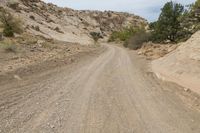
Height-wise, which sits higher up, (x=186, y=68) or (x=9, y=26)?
(x=9, y=26)

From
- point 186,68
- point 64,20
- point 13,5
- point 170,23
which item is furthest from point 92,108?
point 64,20

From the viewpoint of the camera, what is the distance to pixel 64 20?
268 feet

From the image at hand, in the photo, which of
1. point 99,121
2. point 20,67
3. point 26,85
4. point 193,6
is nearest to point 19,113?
point 99,121

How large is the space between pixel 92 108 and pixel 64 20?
73.5 metres

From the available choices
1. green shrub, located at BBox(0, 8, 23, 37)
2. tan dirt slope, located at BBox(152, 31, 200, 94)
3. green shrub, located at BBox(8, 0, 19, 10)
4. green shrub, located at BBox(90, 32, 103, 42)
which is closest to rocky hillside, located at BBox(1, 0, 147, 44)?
green shrub, located at BBox(8, 0, 19, 10)

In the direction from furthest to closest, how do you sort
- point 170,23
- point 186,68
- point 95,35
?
point 95,35, point 170,23, point 186,68

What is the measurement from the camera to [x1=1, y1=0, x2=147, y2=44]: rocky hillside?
184ft

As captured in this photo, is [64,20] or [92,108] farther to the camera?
[64,20]

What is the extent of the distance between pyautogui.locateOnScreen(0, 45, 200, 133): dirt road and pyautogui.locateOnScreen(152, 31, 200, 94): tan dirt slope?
3.42ft

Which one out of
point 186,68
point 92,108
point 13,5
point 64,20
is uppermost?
point 13,5

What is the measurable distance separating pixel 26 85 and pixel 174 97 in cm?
629

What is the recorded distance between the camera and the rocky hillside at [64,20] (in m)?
56.1

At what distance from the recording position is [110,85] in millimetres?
14344

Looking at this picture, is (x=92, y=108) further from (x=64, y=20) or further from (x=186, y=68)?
(x=64, y=20)
